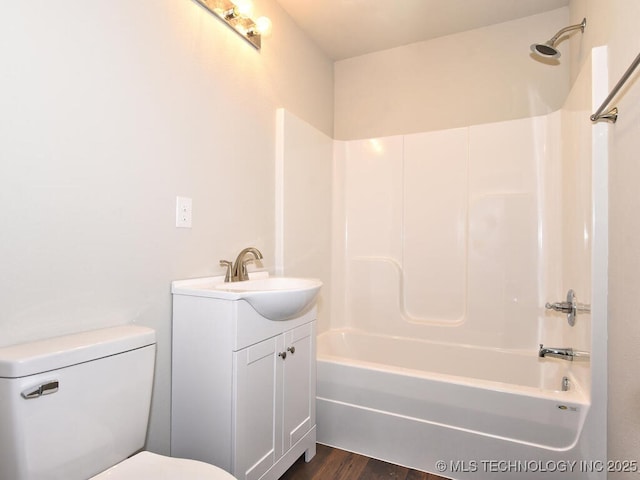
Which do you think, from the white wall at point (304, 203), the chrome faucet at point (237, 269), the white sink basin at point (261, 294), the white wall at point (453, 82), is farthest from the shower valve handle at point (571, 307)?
the chrome faucet at point (237, 269)

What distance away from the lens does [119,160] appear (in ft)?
4.05

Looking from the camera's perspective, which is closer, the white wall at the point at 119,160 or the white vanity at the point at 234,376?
the white wall at the point at 119,160

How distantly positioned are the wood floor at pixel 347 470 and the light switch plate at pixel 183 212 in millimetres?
1292

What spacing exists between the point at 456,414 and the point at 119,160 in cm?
182

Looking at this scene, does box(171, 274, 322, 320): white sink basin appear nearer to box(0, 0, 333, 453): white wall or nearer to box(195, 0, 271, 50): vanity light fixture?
box(0, 0, 333, 453): white wall

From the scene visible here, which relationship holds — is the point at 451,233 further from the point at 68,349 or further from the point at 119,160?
the point at 68,349

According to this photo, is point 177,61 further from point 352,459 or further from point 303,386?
point 352,459

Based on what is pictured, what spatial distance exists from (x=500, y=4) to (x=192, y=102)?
1.96m

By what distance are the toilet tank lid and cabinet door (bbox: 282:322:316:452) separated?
66 centimetres

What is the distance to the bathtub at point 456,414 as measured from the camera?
153 cm

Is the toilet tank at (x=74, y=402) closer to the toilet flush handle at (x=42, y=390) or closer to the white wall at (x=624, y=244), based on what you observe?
the toilet flush handle at (x=42, y=390)

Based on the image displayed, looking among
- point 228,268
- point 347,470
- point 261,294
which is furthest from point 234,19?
point 347,470

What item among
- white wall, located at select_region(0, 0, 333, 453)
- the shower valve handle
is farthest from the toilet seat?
the shower valve handle

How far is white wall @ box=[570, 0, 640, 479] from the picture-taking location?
115 cm
